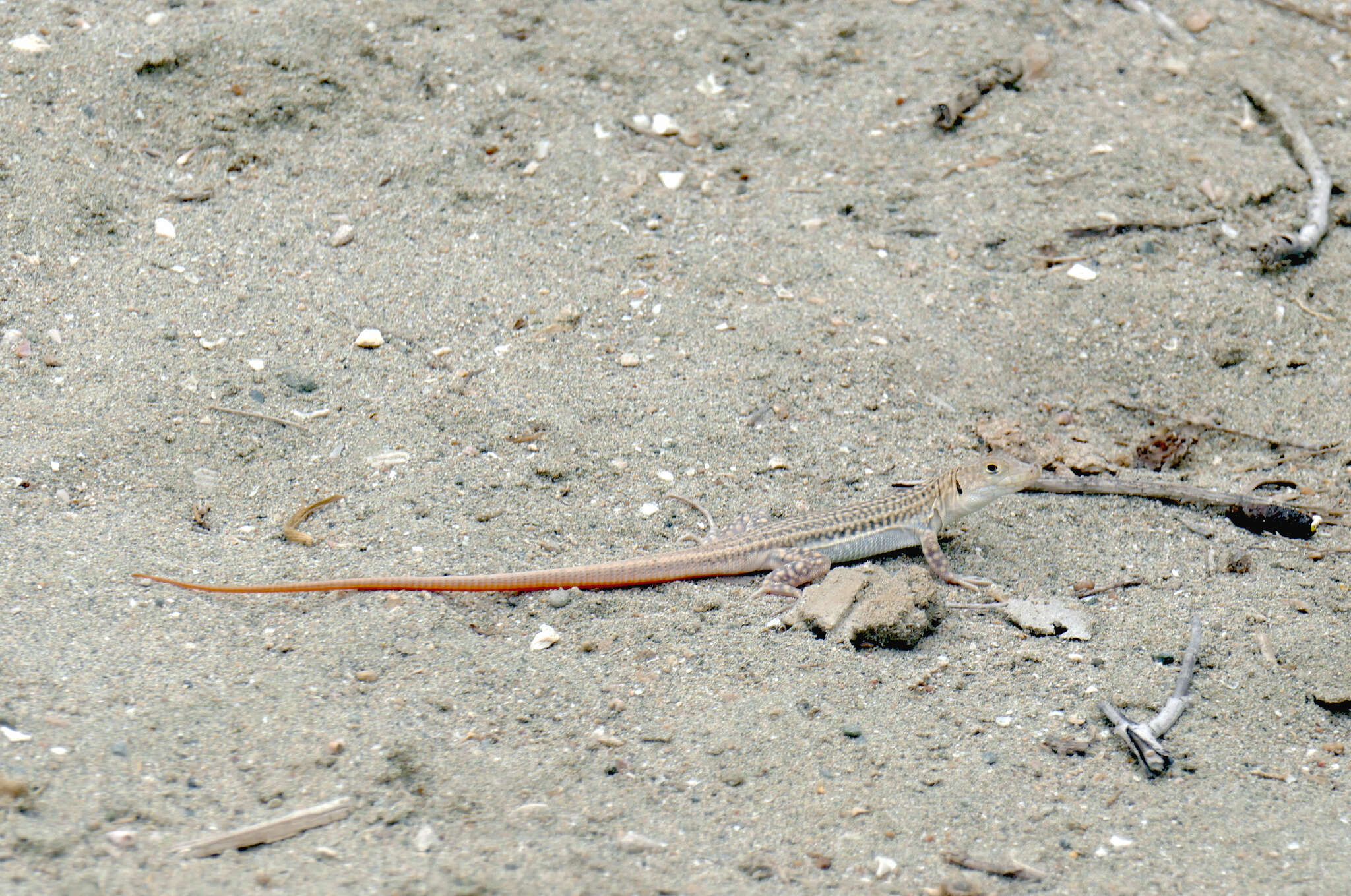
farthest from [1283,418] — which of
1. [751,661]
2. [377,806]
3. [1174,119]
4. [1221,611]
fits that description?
[377,806]

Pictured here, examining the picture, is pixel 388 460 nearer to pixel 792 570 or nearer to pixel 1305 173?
pixel 792 570

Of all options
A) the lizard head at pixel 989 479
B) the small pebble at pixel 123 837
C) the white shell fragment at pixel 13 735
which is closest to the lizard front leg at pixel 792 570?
the lizard head at pixel 989 479

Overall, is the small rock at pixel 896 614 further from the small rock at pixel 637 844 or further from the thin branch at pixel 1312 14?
the thin branch at pixel 1312 14

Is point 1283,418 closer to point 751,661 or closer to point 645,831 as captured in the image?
point 751,661

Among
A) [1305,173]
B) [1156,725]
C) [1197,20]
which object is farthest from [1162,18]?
[1156,725]

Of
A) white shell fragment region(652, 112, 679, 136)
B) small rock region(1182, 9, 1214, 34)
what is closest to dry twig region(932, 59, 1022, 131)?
small rock region(1182, 9, 1214, 34)

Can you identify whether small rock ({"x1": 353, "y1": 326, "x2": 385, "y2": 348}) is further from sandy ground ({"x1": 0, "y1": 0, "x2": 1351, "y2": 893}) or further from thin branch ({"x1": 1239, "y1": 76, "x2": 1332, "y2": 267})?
thin branch ({"x1": 1239, "y1": 76, "x2": 1332, "y2": 267})
